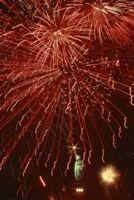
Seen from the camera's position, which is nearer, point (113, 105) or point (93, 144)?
point (113, 105)

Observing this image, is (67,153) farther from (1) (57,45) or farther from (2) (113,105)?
(1) (57,45)

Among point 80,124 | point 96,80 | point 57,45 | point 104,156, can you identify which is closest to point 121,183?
point 104,156

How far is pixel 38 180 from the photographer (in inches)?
463

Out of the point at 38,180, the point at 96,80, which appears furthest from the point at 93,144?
the point at 96,80

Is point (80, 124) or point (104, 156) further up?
point (80, 124)

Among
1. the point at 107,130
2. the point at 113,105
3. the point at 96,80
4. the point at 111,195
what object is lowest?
the point at 111,195

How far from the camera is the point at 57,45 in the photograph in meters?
7.33

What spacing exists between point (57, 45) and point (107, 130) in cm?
336

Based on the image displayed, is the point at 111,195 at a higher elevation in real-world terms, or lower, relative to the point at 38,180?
lower

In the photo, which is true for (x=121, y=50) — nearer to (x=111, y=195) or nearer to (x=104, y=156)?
(x=104, y=156)

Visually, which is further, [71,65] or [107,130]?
[107,130]

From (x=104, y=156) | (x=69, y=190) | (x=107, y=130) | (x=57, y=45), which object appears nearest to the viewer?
(x=57, y=45)

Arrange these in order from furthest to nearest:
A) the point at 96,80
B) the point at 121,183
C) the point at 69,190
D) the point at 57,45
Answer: the point at 69,190, the point at 121,183, the point at 96,80, the point at 57,45

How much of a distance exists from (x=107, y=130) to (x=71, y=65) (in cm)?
277
